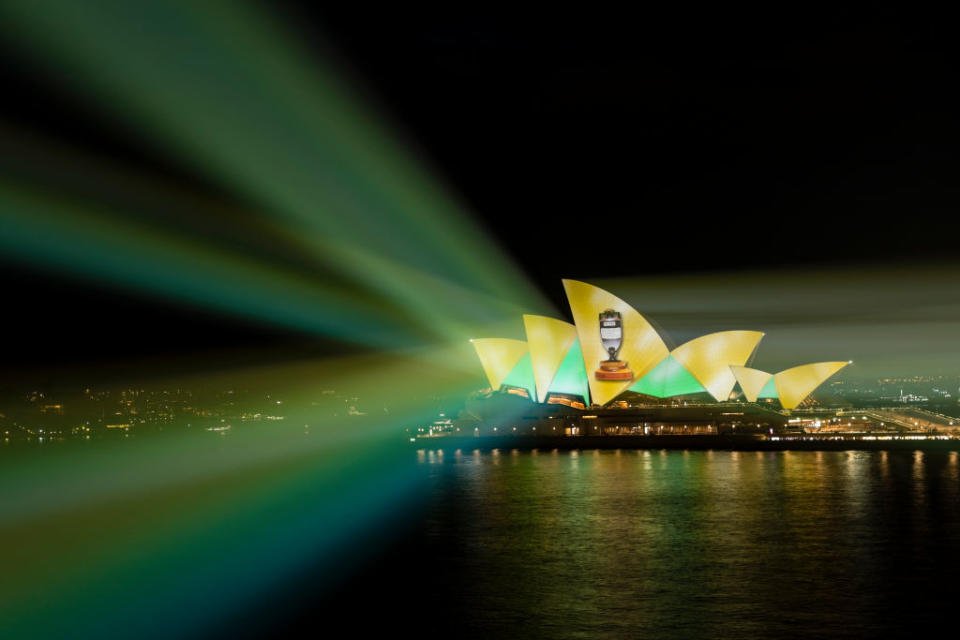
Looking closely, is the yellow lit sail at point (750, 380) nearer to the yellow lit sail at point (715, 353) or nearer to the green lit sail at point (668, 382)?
the yellow lit sail at point (715, 353)

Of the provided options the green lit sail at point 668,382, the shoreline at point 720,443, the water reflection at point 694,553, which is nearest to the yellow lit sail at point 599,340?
the green lit sail at point 668,382

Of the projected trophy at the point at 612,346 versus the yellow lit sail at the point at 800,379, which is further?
the yellow lit sail at the point at 800,379

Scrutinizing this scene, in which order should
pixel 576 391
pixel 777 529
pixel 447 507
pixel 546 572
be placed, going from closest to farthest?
1. pixel 546 572
2. pixel 777 529
3. pixel 447 507
4. pixel 576 391

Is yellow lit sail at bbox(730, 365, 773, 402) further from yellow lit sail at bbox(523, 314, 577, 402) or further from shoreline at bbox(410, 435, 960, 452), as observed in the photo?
yellow lit sail at bbox(523, 314, 577, 402)

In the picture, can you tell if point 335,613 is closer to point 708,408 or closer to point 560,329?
point 560,329

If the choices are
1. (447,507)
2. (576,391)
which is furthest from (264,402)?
(447,507)

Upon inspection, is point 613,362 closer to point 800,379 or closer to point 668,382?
point 668,382

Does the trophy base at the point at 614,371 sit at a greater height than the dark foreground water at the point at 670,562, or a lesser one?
greater

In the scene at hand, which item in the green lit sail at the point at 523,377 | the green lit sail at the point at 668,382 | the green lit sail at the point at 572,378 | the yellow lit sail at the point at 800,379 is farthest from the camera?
the yellow lit sail at the point at 800,379
